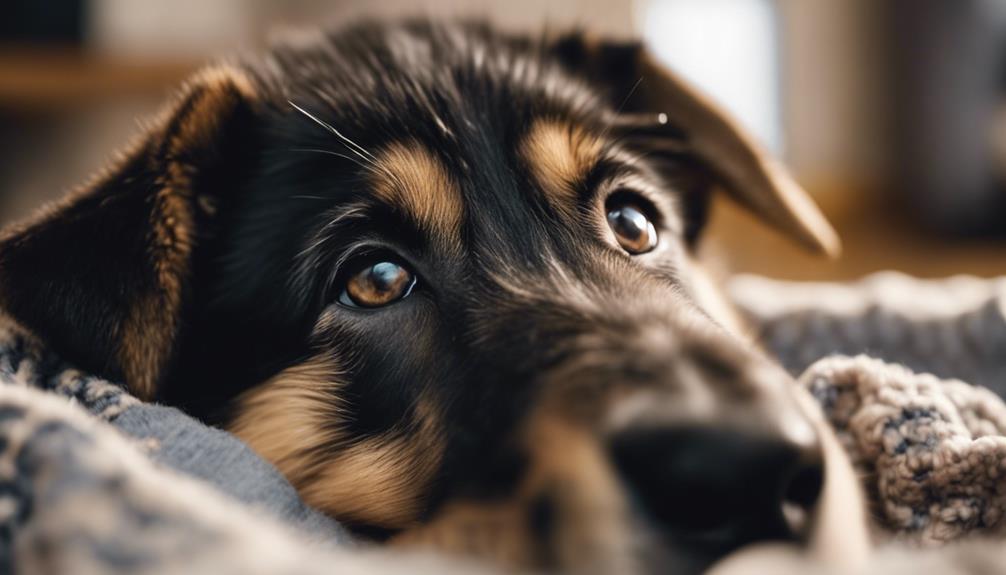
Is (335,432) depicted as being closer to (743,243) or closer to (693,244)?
(693,244)

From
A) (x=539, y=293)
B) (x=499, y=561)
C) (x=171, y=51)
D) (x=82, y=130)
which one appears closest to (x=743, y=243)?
(x=171, y=51)

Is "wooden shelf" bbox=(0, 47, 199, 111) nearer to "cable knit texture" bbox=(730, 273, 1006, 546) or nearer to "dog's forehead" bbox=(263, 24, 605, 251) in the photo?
"dog's forehead" bbox=(263, 24, 605, 251)

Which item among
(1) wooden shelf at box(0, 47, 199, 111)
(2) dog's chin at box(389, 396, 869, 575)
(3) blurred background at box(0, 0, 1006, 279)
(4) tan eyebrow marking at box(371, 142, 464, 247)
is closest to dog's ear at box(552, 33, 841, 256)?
(4) tan eyebrow marking at box(371, 142, 464, 247)

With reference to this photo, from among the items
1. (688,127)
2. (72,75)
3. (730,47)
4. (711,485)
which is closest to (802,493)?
(711,485)

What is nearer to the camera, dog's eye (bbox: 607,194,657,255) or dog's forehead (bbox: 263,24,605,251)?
dog's forehead (bbox: 263,24,605,251)

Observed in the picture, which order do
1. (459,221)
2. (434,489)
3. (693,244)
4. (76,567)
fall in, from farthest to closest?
(693,244), (459,221), (434,489), (76,567)

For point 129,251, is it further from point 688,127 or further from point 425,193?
point 688,127

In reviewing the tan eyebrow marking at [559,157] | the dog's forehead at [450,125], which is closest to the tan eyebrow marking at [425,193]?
the dog's forehead at [450,125]
